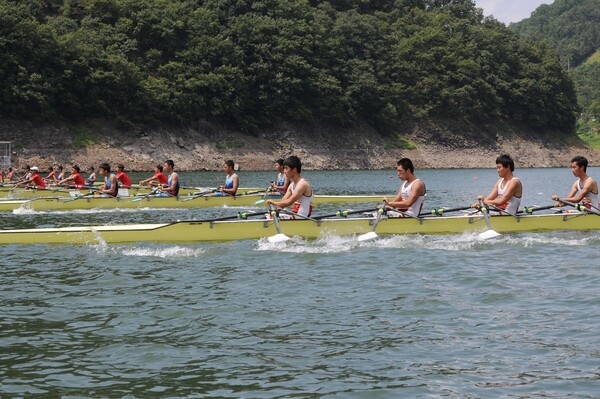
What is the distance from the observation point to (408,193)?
20.3 meters

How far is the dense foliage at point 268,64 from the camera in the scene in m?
70.5

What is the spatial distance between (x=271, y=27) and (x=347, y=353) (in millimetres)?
80307

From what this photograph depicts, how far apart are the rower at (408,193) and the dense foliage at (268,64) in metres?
52.5

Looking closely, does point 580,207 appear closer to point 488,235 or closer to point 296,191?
point 488,235

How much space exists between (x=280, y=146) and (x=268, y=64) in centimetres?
965

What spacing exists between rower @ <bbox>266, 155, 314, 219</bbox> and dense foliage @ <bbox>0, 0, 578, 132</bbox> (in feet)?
169

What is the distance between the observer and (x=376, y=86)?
9562 centimetres

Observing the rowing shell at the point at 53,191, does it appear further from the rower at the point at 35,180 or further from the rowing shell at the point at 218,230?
the rowing shell at the point at 218,230

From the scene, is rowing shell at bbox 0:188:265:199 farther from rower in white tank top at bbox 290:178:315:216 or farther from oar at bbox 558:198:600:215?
oar at bbox 558:198:600:215

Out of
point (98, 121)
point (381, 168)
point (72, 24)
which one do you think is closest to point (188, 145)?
point (98, 121)

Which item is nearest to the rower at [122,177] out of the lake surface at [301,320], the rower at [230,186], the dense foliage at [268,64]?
the rower at [230,186]

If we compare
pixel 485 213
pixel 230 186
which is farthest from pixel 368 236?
pixel 230 186

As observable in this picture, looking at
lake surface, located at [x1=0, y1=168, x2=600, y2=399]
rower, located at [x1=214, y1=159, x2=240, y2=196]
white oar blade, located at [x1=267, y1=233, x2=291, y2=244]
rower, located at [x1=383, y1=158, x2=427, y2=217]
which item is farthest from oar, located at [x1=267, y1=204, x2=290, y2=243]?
rower, located at [x1=214, y1=159, x2=240, y2=196]

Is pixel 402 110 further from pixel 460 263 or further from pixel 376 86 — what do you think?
pixel 460 263
